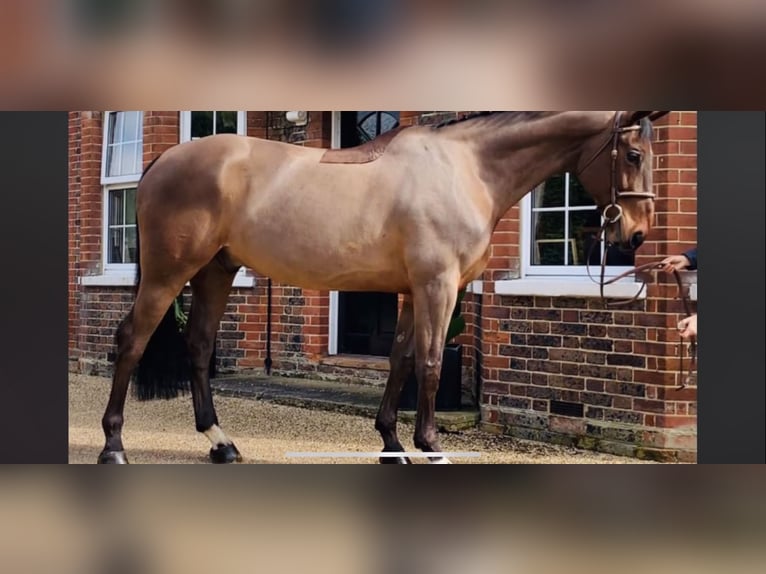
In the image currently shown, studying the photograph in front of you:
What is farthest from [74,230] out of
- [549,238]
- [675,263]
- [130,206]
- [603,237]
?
[675,263]

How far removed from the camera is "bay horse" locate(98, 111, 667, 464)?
147 inches

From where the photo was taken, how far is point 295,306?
14.2 ft

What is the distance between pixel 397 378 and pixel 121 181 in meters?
1.97

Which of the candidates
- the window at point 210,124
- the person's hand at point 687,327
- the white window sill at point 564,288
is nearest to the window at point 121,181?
the window at point 210,124

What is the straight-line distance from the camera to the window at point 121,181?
13.6ft

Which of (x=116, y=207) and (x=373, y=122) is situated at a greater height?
(x=373, y=122)

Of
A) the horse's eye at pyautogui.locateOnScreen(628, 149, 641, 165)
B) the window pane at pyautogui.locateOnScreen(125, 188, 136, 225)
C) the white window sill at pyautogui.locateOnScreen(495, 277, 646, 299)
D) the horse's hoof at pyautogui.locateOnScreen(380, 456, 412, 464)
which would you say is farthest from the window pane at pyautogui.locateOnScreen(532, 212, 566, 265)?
the window pane at pyautogui.locateOnScreen(125, 188, 136, 225)

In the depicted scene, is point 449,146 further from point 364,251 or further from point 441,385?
point 441,385

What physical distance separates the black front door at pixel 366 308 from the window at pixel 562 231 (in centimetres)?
88

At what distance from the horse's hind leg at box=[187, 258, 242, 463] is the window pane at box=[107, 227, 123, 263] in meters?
0.51

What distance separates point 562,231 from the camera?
13.3 ft
